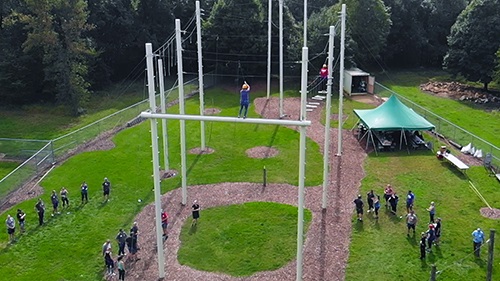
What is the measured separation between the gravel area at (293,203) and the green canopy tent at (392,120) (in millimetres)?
1881

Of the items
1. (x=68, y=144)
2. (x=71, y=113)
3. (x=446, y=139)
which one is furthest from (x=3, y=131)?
(x=446, y=139)

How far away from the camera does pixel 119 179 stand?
30375 mm

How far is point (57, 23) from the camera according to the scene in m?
48.3

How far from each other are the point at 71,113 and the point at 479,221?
3593 cm

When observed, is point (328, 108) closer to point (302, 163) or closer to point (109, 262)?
point (302, 163)

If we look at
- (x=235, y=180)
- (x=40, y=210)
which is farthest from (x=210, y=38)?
(x=40, y=210)

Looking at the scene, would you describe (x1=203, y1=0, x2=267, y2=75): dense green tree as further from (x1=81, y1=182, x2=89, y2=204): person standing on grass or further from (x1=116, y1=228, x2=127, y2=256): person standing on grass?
(x1=116, y1=228, x2=127, y2=256): person standing on grass

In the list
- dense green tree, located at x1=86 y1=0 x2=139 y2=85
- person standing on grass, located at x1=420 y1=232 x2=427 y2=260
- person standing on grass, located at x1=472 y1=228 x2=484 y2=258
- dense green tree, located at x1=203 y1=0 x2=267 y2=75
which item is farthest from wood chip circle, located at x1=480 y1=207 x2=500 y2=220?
dense green tree, located at x1=86 y1=0 x2=139 y2=85

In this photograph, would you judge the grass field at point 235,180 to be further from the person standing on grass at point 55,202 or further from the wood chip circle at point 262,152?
the wood chip circle at point 262,152

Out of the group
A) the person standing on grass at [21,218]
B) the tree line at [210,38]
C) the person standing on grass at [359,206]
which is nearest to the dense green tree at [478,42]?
the tree line at [210,38]

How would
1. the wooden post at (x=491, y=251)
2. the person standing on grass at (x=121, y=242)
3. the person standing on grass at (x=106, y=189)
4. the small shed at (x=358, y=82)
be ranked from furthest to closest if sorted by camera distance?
the small shed at (x=358, y=82) → the person standing on grass at (x=106, y=189) → the person standing on grass at (x=121, y=242) → the wooden post at (x=491, y=251)

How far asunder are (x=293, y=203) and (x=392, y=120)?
11.8 m

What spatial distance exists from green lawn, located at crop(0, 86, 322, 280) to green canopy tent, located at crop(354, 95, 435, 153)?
4240 millimetres

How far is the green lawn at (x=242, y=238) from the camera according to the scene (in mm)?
21438
